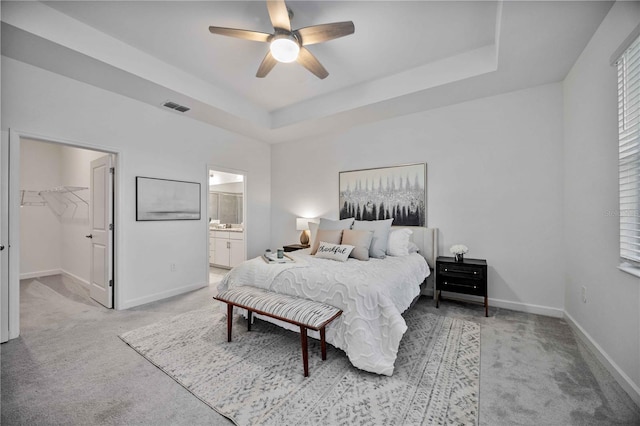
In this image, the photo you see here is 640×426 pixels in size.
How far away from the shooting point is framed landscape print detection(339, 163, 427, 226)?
398cm

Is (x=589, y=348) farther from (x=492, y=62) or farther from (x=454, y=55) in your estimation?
(x=454, y=55)

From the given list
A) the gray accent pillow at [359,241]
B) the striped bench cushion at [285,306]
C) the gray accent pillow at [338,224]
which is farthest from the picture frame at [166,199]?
the gray accent pillow at [359,241]

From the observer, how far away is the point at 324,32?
2.27 metres

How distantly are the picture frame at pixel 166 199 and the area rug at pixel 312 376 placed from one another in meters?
1.65

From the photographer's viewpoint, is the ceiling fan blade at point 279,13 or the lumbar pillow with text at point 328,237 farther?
the lumbar pillow with text at point 328,237

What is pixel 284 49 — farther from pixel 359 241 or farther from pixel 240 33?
pixel 359 241

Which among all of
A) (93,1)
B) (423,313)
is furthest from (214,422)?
(93,1)

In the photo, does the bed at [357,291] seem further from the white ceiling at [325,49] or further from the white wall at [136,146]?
the white ceiling at [325,49]

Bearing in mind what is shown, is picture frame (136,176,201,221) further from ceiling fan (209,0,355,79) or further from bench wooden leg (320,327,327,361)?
bench wooden leg (320,327,327,361)

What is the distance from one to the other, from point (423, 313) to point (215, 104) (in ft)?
12.8

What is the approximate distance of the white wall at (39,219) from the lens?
5.11 metres

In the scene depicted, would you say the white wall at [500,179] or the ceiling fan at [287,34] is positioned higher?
the ceiling fan at [287,34]

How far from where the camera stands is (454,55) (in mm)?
3082

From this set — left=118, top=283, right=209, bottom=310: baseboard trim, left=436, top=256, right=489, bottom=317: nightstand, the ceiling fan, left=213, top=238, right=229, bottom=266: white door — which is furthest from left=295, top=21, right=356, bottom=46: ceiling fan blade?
left=213, top=238, right=229, bottom=266: white door
